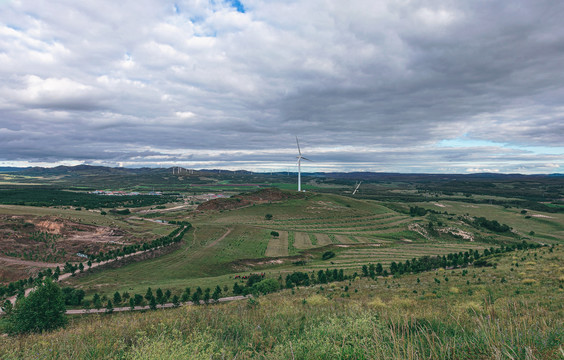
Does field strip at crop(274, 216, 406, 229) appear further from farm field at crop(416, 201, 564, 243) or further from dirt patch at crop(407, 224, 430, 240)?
farm field at crop(416, 201, 564, 243)

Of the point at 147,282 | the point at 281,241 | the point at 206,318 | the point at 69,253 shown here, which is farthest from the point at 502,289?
the point at 69,253

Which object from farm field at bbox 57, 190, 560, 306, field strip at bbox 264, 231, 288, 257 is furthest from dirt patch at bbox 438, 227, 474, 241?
field strip at bbox 264, 231, 288, 257

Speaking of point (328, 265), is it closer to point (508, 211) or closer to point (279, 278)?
point (279, 278)

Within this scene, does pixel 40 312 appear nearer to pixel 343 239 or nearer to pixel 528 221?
pixel 343 239

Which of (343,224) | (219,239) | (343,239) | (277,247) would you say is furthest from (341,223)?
(219,239)

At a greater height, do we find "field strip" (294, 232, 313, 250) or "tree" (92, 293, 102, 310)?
"tree" (92, 293, 102, 310)
